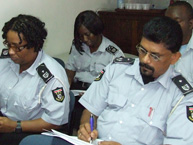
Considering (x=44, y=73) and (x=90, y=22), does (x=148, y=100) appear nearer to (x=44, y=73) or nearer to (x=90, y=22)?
(x=44, y=73)

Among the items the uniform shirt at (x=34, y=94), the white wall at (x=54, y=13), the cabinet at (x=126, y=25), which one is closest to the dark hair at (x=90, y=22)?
the white wall at (x=54, y=13)

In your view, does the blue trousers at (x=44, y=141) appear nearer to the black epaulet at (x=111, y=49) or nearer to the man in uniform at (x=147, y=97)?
the man in uniform at (x=147, y=97)

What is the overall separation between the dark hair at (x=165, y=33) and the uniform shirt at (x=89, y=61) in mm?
1159

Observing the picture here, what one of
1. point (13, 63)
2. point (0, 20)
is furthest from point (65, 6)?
point (13, 63)

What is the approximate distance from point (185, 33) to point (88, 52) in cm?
95

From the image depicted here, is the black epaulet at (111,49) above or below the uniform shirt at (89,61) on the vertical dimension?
above

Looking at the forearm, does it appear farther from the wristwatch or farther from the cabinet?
the cabinet

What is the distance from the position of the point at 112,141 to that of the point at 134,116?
0.59 feet

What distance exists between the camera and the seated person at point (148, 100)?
48.8 inches

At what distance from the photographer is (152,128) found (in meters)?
1.30

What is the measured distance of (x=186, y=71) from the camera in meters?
1.86

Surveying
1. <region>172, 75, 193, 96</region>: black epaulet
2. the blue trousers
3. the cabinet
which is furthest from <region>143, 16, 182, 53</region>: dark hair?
the cabinet

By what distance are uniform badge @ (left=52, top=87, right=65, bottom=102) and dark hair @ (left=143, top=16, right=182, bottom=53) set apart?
→ 0.58m

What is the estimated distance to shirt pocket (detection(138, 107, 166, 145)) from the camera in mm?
1293
